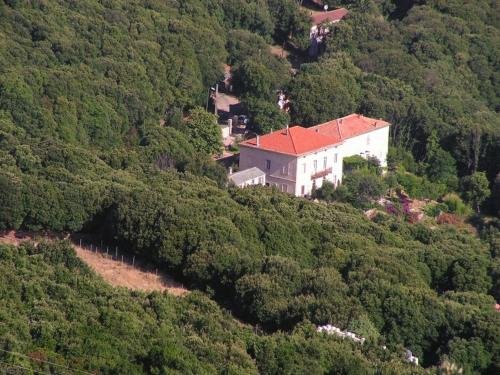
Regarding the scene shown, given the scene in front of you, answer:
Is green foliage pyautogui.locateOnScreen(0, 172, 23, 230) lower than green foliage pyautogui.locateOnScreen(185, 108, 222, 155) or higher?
lower

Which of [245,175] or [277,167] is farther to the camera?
[277,167]

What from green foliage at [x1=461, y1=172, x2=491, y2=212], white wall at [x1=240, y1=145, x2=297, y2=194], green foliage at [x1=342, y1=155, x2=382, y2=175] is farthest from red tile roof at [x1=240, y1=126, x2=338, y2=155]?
green foliage at [x1=461, y1=172, x2=491, y2=212]

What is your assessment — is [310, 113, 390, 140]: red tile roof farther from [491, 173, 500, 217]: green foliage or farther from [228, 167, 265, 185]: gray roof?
[491, 173, 500, 217]: green foliage

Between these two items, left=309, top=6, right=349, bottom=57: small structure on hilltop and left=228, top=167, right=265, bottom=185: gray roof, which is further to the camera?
left=309, top=6, right=349, bottom=57: small structure on hilltop

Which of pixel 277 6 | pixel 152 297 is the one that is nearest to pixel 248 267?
pixel 152 297

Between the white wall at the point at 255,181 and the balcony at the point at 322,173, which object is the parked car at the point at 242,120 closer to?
the balcony at the point at 322,173

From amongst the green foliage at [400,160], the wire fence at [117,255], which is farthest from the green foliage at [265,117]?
the wire fence at [117,255]

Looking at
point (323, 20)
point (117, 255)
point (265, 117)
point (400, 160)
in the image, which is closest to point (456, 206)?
point (400, 160)

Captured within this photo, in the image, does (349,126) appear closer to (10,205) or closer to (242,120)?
(242,120)
